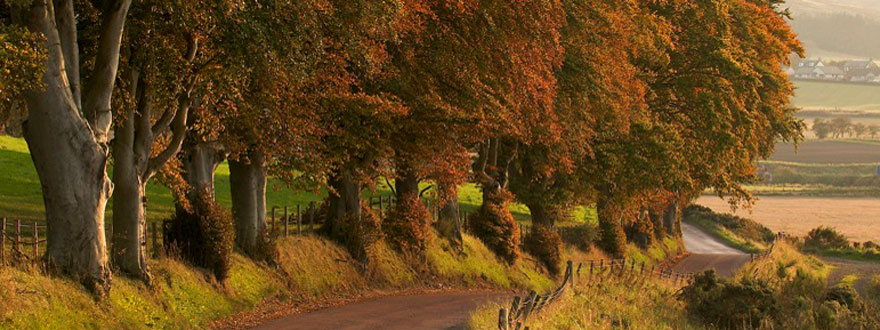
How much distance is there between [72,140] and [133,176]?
2866 mm

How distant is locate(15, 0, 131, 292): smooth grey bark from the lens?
62.4ft

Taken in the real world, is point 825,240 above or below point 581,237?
below

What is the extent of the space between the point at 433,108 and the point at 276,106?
7.30 m

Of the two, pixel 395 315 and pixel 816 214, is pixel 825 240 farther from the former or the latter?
pixel 395 315

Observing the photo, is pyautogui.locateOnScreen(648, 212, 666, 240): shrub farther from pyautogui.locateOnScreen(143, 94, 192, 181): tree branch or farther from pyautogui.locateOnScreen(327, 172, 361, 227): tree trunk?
pyautogui.locateOnScreen(143, 94, 192, 181): tree branch

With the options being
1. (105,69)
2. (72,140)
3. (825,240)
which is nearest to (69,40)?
(105,69)

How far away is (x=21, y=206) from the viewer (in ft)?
124

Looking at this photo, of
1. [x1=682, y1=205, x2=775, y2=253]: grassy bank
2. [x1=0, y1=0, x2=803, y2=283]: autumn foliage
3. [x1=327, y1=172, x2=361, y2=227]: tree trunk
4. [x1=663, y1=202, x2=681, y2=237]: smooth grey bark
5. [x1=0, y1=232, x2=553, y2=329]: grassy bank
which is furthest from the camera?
[x1=682, y1=205, x2=775, y2=253]: grassy bank

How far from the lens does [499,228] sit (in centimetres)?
4369

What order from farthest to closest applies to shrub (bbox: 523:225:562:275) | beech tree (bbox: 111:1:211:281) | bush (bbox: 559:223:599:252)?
bush (bbox: 559:223:599:252), shrub (bbox: 523:225:562:275), beech tree (bbox: 111:1:211:281)

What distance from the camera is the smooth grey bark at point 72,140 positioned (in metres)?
19.0

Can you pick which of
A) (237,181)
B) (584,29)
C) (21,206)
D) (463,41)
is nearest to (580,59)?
(584,29)

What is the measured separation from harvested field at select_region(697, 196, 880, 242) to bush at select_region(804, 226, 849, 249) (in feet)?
34.4

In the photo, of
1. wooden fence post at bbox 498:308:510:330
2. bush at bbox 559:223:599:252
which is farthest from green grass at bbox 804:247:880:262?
wooden fence post at bbox 498:308:510:330
